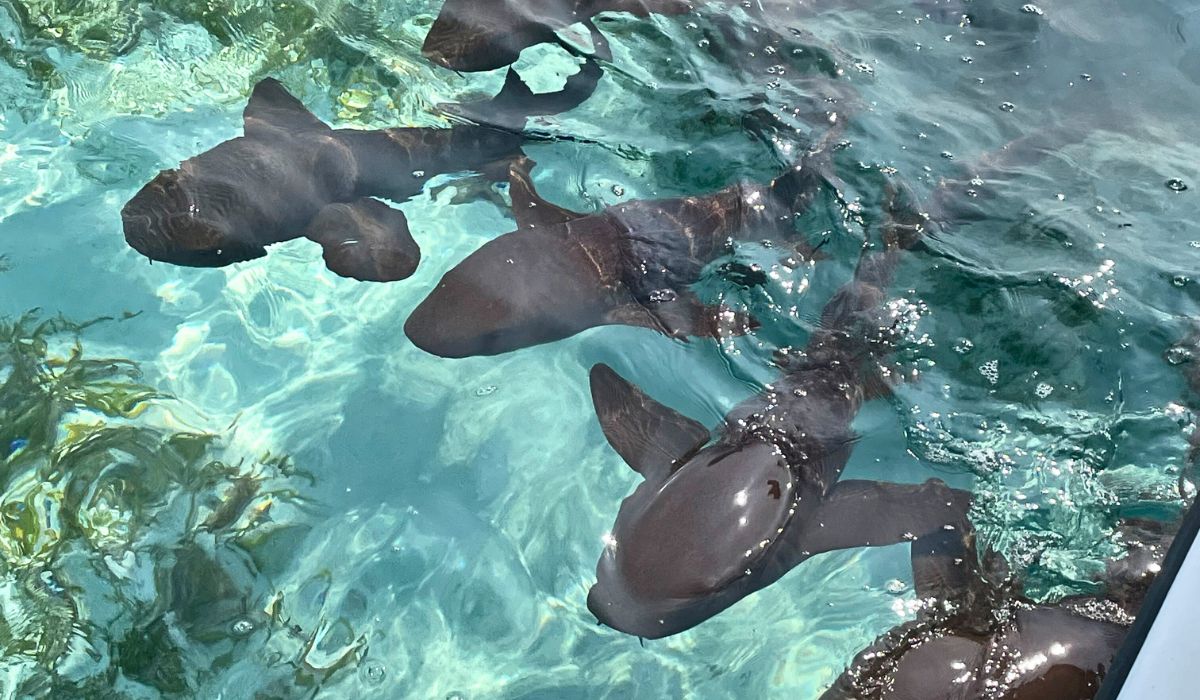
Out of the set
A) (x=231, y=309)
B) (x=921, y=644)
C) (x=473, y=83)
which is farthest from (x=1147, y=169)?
(x=231, y=309)

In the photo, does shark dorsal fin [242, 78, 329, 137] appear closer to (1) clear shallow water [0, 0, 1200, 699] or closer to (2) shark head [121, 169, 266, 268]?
(1) clear shallow water [0, 0, 1200, 699]

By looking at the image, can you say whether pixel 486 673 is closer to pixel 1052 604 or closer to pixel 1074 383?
pixel 1052 604

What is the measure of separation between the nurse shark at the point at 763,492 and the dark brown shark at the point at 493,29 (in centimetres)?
229

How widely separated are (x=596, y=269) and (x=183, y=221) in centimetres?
191

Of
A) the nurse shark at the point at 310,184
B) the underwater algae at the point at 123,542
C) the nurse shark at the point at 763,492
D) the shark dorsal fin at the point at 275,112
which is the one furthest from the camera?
the shark dorsal fin at the point at 275,112

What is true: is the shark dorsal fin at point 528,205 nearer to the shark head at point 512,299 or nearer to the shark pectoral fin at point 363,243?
the shark head at point 512,299

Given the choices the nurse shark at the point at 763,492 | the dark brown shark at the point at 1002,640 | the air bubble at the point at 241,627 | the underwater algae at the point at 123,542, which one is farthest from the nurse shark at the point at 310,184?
the dark brown shark at the point at 1002,640

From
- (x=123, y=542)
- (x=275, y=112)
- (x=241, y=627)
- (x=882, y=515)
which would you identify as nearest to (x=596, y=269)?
(x=882, y=515)

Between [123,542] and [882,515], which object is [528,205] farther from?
[123,542]

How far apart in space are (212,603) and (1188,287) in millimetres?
4590

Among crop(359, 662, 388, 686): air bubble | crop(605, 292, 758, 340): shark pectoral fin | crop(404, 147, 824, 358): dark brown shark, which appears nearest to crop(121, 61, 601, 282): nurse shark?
crop(404, 147, 824, 358): dark brown shark

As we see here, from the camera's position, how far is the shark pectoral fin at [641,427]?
436 cm

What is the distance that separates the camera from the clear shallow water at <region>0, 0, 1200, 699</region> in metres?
4.06

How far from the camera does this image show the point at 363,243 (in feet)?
17.1
